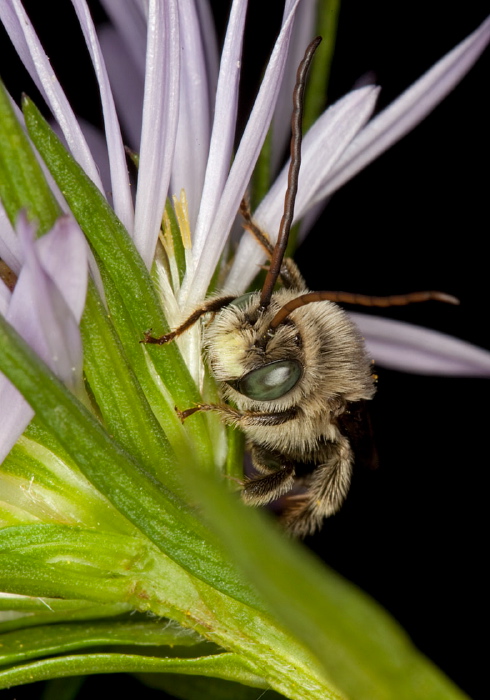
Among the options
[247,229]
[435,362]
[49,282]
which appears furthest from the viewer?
[435,362]

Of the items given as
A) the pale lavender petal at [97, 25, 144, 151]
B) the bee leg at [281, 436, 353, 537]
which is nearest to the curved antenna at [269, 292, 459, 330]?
the bee leg at [281, 436, 353, 537]

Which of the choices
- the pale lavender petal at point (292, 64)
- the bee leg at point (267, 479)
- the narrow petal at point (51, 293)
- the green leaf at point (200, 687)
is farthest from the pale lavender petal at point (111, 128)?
the green leaf at point (200, 687)

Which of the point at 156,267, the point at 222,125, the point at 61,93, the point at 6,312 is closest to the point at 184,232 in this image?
the point at 156,267

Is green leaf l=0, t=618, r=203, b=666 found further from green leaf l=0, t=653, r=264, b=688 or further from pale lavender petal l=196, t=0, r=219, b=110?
pale lavender petal l=196, t=0, r=219, b=110

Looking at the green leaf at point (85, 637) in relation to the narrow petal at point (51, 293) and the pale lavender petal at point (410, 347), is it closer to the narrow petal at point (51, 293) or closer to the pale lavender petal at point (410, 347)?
the narrow petal at point (51, 293)

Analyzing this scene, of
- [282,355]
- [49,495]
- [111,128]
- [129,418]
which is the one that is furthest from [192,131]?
[49,495]

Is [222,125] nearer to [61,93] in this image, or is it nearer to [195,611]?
[61,93]
